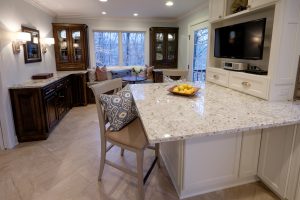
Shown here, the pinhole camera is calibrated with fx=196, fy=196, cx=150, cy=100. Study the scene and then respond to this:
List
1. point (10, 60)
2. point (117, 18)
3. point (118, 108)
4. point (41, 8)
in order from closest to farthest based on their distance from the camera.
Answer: point (118, 108) → point (10, 60) → point (41, 8) → point (117, 18)

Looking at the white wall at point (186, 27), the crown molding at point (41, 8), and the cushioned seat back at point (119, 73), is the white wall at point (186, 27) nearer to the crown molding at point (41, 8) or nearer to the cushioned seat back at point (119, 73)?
the cushioned seat back at point (119, 73)

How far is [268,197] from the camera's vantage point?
1.82 meters

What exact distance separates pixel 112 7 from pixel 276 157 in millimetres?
4088

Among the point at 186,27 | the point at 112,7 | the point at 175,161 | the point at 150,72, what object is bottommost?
the point at 175,161

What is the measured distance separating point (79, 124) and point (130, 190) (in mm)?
2198

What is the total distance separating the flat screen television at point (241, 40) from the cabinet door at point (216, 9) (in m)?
0.16

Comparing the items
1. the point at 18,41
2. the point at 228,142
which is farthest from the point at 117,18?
the point at 228,142

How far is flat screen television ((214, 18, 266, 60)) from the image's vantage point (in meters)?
2.00

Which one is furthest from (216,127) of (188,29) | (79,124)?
(188,29)

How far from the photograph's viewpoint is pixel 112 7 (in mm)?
4285

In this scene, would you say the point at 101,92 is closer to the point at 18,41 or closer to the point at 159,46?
the point at 18,41

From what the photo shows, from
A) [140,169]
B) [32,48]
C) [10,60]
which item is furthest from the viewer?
[32,48]

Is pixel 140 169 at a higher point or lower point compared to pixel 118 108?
lower

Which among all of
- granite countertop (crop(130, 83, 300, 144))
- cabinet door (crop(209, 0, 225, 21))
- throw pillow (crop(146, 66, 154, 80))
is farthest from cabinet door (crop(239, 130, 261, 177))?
throw pillow (crop(146, 66, 154, 80))
